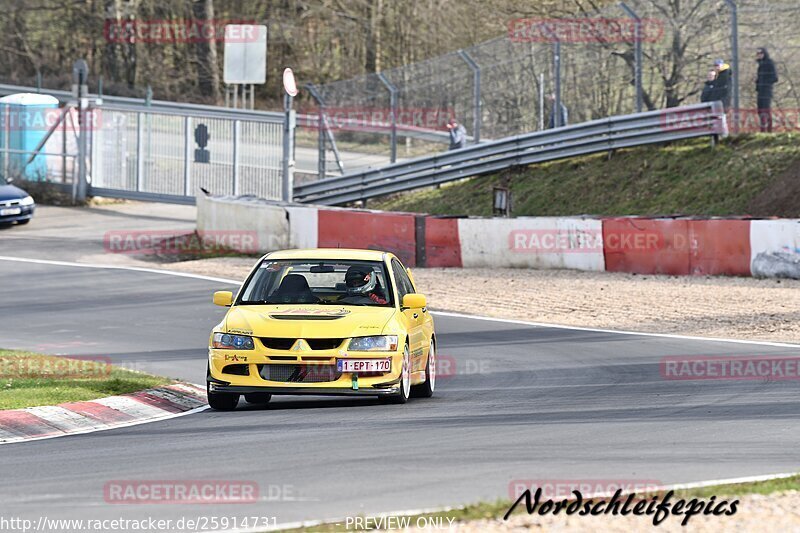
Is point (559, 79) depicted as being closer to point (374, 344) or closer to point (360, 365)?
point (374, 344)

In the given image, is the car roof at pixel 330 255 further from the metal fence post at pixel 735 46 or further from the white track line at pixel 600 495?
the metal fence post at pixel 735 46

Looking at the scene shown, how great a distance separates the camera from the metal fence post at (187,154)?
32656 millimetres

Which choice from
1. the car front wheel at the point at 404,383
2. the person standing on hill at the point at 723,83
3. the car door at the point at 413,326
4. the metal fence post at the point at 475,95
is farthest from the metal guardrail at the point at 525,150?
the car front wheel at the point at 404,383

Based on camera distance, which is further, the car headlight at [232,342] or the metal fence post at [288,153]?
the metal fence post at [288,153]

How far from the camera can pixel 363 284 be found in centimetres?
1198

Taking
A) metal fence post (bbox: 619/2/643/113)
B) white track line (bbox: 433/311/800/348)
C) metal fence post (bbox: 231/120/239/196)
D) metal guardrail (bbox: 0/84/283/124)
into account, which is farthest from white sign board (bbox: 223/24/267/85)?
white track line (bbox: 433/311/800/348)

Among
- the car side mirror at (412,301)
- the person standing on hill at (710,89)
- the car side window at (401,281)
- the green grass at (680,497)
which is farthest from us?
the person standing on hill at (710,89)

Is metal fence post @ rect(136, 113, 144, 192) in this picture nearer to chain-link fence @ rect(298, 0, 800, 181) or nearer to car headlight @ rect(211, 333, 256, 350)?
chain-link fence @ rect(298, 0, 800, 181)

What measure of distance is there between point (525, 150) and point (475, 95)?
6.11ft

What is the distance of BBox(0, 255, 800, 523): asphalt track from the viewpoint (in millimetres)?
7516

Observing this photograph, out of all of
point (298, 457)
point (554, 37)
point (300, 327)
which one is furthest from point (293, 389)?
point (554, 37)

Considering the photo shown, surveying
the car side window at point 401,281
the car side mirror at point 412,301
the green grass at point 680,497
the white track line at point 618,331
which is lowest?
the white track line at point 618,331

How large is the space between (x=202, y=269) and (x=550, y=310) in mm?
7960

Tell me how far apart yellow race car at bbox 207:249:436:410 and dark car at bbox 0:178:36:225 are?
19.5 m
